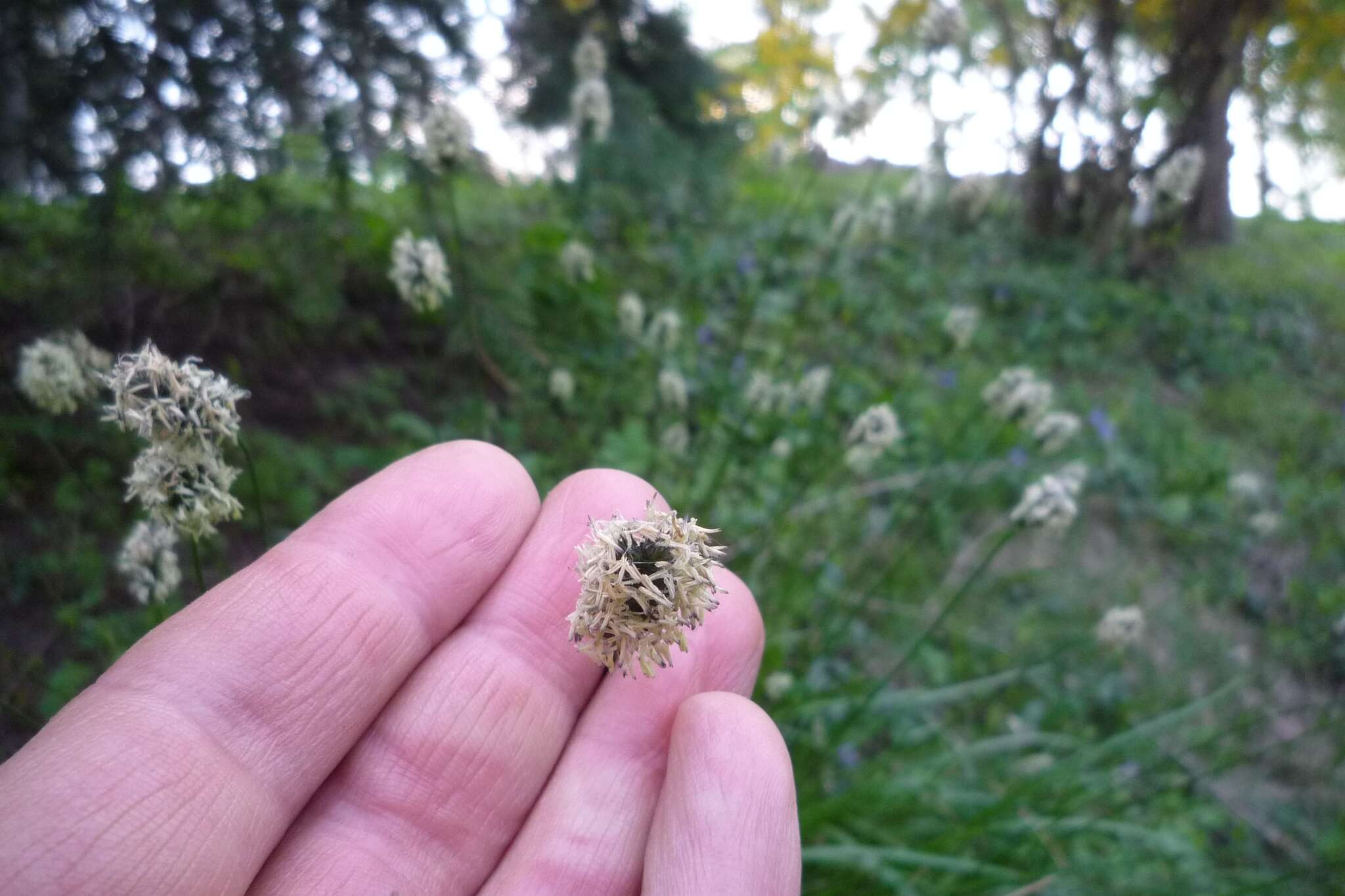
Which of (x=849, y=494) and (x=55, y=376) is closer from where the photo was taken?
(x=55, y=376)

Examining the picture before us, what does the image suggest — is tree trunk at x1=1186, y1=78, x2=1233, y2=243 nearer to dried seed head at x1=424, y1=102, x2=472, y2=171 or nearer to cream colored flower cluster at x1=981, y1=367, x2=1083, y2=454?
cream colored flower cluster at x1=981, y1=367, x2=1083, y2=454

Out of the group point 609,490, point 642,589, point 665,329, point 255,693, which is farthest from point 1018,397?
point 255,693

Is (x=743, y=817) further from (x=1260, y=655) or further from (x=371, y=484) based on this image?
(x=1260, y=655)

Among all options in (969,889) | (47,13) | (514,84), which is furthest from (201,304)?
(969,889)

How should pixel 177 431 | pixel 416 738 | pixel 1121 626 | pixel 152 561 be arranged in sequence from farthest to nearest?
pixel 1121 626 → pixel 152 561 → pixel 416 738 → pixel 177 431

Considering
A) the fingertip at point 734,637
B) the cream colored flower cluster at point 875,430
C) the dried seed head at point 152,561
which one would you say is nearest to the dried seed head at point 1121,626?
the cream colored flower cluster at point 875,430

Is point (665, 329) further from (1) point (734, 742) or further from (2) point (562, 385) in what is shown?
(1) point (734, 742)
